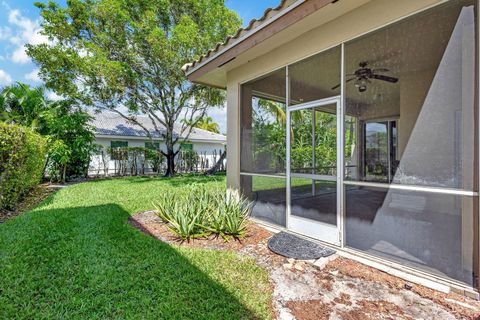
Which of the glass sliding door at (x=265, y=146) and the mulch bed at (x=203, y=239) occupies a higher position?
the glass sliding door at (x=265, y=146)

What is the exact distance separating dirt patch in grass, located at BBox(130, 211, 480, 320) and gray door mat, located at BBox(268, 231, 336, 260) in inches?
5.2

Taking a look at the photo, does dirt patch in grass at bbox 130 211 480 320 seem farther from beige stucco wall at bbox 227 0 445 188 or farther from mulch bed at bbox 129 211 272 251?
beige stucco wall at bbox 227 0 445 188

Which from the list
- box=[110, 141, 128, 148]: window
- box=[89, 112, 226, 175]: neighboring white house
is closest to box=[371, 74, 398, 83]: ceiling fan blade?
box=[89, 112, 226, 175]: neighboring white house

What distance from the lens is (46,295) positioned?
254cm

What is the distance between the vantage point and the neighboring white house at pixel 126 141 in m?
14.5

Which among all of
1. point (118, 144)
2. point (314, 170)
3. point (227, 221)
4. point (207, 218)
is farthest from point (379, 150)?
point (118, 144)

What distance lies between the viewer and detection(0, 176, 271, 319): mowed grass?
7.57ft

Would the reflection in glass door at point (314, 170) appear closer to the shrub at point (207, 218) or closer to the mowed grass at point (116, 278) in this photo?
the shrub at point (207, 218)

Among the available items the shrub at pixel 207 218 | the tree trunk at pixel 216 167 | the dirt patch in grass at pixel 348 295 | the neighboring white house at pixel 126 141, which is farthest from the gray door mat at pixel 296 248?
the tree trunk at pixel 216 167

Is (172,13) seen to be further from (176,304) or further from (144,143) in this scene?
(176,304)

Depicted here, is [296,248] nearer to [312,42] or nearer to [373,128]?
[373,128]

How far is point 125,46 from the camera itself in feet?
38.2

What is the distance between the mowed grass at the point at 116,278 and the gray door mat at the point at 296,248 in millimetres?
616

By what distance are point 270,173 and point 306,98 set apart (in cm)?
161
